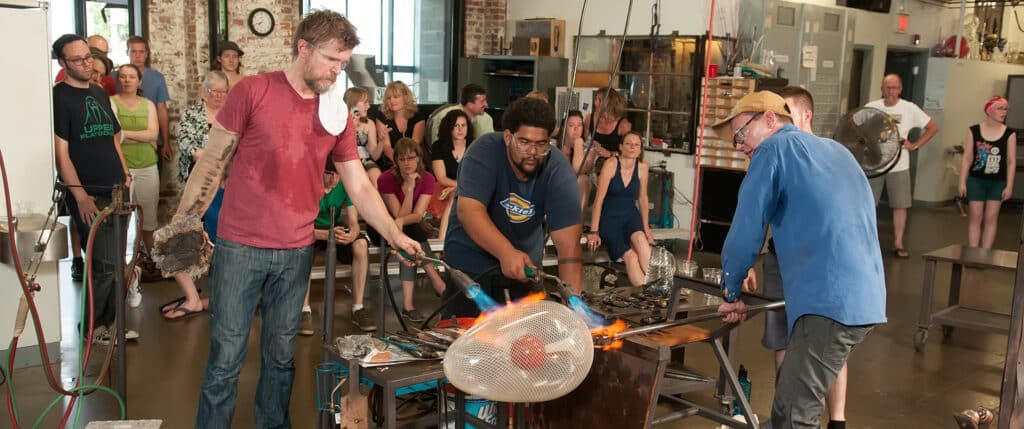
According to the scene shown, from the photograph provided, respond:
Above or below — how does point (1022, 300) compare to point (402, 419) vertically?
above

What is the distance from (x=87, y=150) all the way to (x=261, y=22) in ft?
16.0

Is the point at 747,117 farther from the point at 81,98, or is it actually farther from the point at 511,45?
the point at 511,45

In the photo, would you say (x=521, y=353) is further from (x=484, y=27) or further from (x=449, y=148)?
(x=484, y=27)

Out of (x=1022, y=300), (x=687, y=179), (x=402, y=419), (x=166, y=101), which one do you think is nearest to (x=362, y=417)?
(x=402, y=419)

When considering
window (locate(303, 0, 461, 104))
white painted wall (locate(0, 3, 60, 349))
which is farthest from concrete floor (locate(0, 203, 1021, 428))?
window (locate(303, 0, 461, 104))

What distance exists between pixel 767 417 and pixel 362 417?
230 centimetres

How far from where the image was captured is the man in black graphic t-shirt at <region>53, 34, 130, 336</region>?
205 inches

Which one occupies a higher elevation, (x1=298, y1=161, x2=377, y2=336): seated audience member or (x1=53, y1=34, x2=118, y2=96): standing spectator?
(x1=53, y1=34, x2=118, y2=96): standing spectator

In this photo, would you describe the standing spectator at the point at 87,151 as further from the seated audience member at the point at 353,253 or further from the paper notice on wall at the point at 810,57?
the paper notice on wall at the point at 810,57

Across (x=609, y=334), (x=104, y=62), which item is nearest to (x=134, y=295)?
(x=104, y=62)

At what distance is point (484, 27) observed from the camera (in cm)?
1223

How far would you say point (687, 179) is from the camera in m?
10.2

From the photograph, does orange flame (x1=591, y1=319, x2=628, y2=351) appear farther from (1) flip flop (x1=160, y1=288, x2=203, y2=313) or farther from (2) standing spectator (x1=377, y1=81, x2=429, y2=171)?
(2) standing spectator (x1=377, y1=81, x2=429, y2=171)

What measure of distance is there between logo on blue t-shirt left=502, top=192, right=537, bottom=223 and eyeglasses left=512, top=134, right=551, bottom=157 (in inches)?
8.5
